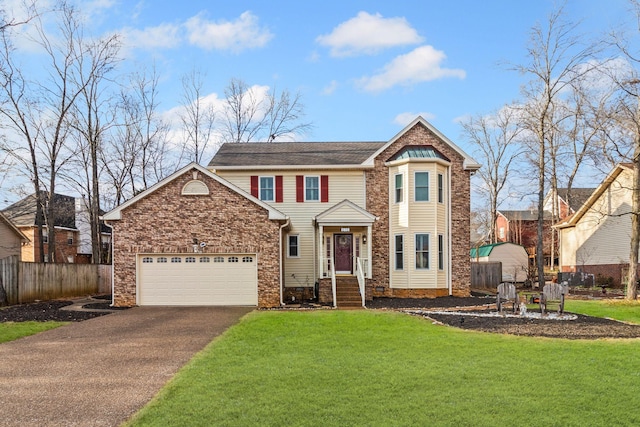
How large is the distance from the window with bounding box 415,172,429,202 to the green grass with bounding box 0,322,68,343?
46.3 ft

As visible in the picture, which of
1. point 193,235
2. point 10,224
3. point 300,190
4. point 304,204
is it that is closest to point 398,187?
point 304,204

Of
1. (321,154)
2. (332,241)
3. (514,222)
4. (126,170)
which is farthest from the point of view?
(514,222)

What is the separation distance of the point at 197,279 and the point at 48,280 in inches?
319

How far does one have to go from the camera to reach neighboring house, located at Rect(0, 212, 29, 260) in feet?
95.1

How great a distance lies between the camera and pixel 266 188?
22.6m

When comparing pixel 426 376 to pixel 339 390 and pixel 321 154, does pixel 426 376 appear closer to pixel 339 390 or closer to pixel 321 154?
pixel 339 390

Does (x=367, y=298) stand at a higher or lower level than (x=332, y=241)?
lower

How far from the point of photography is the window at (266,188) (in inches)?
889

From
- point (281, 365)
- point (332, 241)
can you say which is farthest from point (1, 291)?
point (281, 365)

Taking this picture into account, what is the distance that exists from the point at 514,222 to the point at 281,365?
50864mm

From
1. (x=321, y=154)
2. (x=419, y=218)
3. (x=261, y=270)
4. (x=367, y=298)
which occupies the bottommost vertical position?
(x=367, y=298)

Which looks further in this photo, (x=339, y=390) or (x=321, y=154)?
(x=321, y=154)

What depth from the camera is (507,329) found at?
1217 centimetres

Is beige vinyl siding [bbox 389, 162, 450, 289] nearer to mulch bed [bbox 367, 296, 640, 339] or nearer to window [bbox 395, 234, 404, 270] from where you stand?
window [bbox 395, 234, 404, 270]
